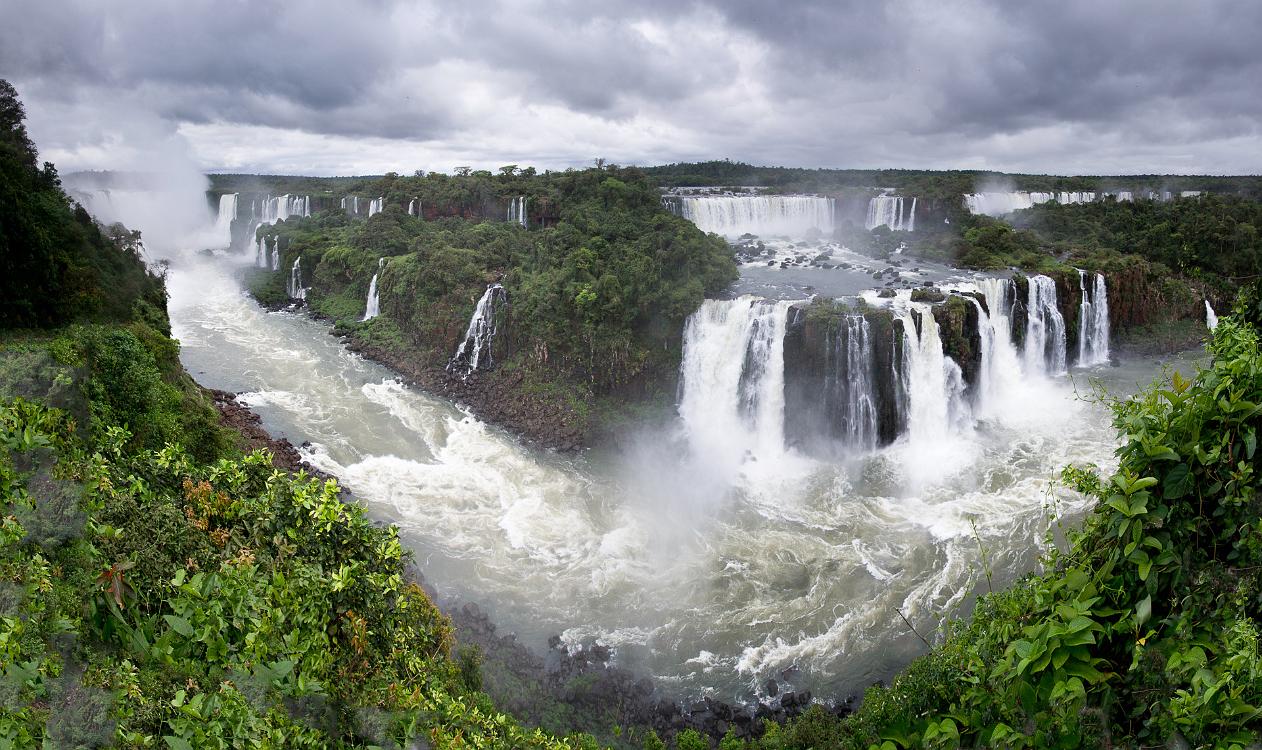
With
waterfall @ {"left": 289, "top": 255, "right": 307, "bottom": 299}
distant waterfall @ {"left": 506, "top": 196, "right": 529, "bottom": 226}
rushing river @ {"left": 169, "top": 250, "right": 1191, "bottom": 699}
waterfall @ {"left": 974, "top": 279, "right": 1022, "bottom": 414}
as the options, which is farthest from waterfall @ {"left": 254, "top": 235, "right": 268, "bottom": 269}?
waterfall @ {"left": 974, "top": 279, "right": 1022, "bottom": 414}

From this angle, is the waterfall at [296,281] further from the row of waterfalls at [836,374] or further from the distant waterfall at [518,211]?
the row of waterfalls at [836,374]

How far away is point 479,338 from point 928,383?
666 inches

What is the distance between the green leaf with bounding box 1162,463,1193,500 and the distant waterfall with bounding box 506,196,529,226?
133ft

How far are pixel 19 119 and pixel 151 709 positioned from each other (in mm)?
22324

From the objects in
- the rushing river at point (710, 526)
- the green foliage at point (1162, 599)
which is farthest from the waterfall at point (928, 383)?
the green foliage at point (1162, 599)

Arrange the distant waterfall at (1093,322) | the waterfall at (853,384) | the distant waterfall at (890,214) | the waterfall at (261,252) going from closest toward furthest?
the waterfall at (853,384) < the distant waterfall at (1093,322) < the distant waterfall at (890,214) < the waterfall at (261,252)

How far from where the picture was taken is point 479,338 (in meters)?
27.5

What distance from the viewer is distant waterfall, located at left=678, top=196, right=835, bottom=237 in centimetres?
4038

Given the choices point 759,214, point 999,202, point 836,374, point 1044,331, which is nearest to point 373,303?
point 759,214

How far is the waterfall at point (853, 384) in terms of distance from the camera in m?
20.7

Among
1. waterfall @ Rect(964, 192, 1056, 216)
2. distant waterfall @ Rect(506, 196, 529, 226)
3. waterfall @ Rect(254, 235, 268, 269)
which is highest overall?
waterfall @ Rect(964, 192, 1056, 216)

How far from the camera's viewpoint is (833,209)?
4441 cm

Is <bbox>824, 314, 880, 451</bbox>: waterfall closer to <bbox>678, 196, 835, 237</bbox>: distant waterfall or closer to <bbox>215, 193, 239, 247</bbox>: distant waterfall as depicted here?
<bbox>678, 196, 835, 237</bbox>: distant waterfall

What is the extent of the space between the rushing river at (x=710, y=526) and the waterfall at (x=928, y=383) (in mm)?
667
